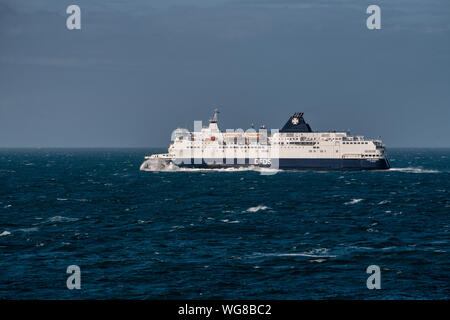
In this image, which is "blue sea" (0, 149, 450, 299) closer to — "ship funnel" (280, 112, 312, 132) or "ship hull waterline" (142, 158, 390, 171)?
"ship hull waterline" (142, 158, 390, 171)

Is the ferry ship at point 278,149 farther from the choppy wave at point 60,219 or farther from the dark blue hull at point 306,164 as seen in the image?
the choppy wave at point 60,219

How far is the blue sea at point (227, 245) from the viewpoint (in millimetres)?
23750

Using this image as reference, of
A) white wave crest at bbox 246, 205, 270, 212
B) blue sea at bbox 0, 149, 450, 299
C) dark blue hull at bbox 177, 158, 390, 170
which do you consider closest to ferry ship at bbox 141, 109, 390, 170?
dark blue hull at bbox 177, 158, 390, 170

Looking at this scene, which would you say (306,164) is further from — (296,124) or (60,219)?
(60,219)

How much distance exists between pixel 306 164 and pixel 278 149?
665 centimetres

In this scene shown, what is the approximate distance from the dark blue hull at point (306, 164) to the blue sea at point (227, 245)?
35.6 metres

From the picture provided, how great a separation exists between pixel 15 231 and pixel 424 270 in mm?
30337

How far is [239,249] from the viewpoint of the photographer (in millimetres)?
32031

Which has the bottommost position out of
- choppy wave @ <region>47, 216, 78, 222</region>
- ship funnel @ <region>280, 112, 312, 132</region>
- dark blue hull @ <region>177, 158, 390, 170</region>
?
choppy wave @ <region>47, 216, 78, 222</region>

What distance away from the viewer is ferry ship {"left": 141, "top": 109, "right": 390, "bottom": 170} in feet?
334

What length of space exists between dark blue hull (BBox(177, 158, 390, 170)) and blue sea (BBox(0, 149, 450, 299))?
117 feet
